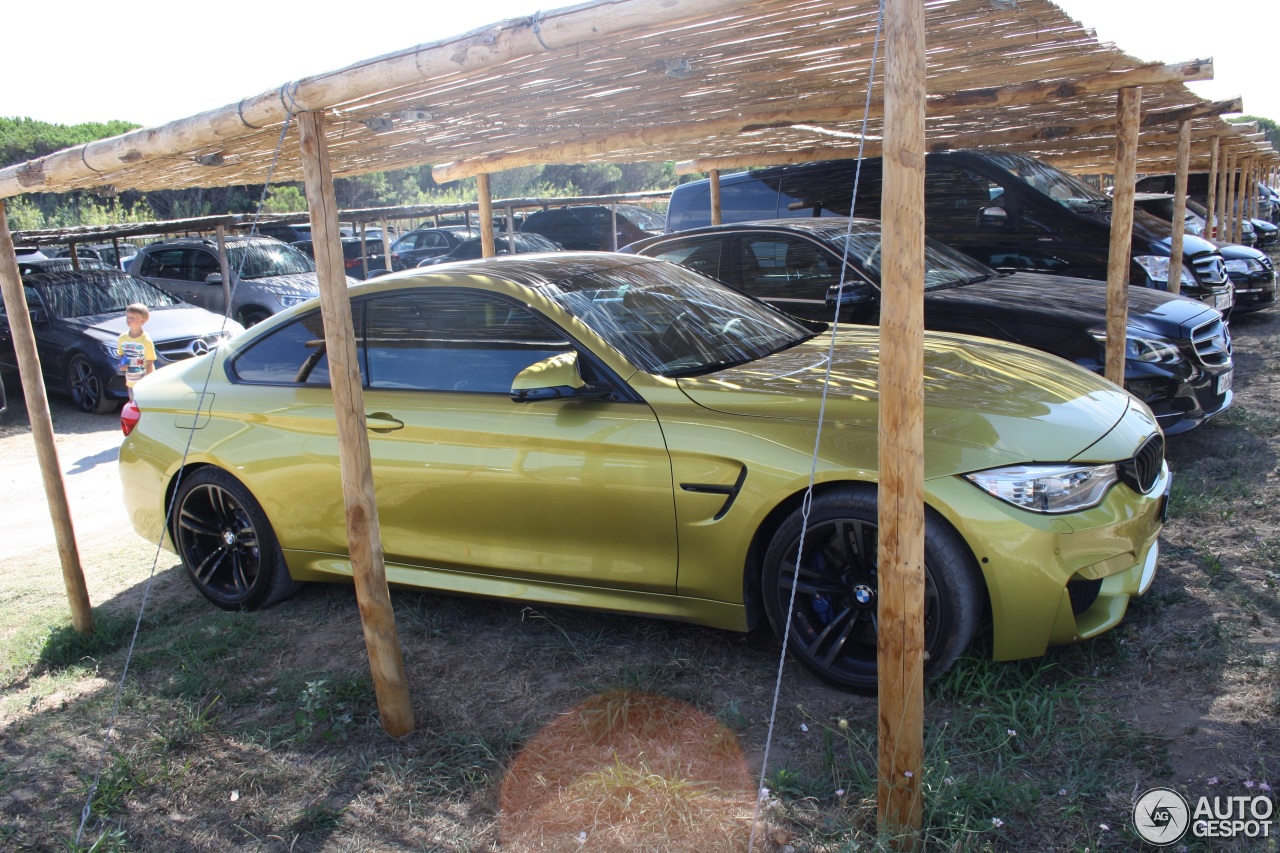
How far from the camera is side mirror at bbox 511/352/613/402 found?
11.6 feet

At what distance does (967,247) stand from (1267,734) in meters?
5.74

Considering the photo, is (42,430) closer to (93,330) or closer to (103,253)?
(93,330)

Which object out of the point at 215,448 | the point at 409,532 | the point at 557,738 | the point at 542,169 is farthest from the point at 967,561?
A: the point at 542,169

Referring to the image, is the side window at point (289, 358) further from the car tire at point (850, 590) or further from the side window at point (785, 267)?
the side window at point (785, 267)

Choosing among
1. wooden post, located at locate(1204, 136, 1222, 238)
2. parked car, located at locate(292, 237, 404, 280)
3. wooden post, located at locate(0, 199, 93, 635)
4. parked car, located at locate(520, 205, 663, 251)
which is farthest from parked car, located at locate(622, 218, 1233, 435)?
parked car, located at locate(292, 237, 404, 280)

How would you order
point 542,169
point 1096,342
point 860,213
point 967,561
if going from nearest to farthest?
point 967,561 → point 1096,342 → point 860,213 → point 542,169

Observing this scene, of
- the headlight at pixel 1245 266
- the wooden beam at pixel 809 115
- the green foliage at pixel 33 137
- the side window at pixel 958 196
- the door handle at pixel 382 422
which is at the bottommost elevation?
the headlight at pixel 1245 266

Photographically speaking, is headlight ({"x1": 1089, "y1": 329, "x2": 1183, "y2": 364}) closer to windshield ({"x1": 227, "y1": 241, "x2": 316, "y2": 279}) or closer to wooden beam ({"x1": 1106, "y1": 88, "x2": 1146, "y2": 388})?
wooden beam ({"x1": 1106, "y1": 88, "x2": 1146, "y2": 388})

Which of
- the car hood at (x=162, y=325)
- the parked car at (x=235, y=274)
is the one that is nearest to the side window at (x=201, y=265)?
the parked car at (x=235, y=274)

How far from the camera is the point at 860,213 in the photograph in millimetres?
8680

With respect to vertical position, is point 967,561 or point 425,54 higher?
point 425,54

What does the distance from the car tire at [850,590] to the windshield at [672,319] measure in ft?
2.75

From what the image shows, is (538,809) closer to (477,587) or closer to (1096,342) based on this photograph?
(477,587)

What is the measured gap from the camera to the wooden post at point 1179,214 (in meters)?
7.94
